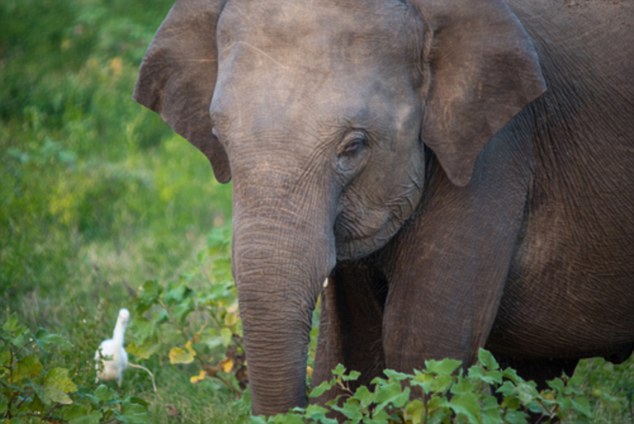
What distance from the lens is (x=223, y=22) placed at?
4656mm

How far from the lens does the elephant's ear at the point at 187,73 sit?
4.86 m

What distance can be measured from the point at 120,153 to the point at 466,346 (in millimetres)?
6253

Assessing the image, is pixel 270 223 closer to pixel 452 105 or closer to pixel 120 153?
pixel 452 105

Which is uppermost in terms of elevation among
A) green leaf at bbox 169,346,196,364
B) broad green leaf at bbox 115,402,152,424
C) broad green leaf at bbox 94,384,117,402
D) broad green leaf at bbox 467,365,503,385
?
broad green leaf at bbox 467,365,503,385

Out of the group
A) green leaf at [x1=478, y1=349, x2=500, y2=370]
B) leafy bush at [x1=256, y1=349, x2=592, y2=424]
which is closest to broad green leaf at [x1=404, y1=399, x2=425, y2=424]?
leafy bush at [x1=256, y1=349, x2=592, y2=424]

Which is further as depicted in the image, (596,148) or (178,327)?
(178,327)

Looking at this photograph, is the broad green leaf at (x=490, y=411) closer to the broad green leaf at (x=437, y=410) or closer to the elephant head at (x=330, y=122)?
the broad green leaf at (x=437, y=410)

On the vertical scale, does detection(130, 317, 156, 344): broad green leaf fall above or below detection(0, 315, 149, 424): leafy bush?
below

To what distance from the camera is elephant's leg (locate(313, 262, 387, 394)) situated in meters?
5.23

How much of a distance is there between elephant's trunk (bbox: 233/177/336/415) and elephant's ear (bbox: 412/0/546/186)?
1.82 ft

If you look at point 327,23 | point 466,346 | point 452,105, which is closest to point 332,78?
point 327,23

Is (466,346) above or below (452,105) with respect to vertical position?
below

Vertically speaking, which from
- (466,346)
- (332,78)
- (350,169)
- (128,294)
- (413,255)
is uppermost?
(332,78)

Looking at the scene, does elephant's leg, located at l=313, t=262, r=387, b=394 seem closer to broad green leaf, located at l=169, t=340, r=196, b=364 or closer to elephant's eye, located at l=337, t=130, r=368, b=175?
elephant's eye, located at l=337, t=130, r=368, b=175
